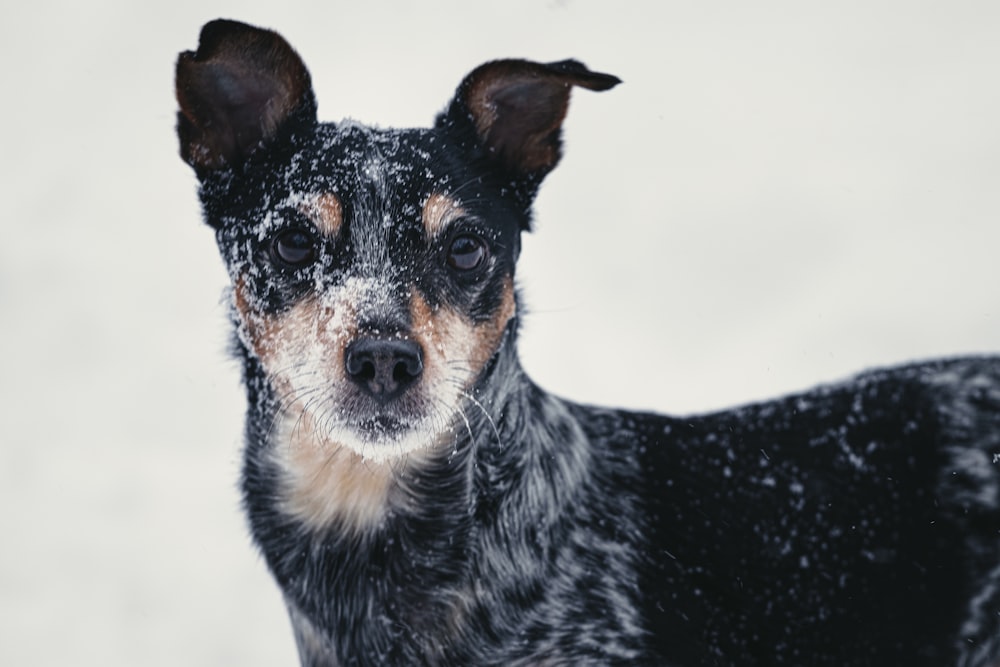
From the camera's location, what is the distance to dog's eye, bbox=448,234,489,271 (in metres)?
3.34

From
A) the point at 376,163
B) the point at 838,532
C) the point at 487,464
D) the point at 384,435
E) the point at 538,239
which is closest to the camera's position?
the point at 384,435

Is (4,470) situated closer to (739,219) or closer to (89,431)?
(89,431)

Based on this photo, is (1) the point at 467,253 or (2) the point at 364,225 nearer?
(2) the point at 364,225

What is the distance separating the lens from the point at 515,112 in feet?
12.0

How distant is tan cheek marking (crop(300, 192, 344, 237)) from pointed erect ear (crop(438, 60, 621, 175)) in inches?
24.7

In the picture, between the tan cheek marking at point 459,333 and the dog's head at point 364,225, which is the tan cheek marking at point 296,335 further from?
the tan cheek marking at point 459,333

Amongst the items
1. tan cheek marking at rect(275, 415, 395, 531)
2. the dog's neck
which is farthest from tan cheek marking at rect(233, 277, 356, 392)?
tan cheek marking at rect(275, 415, 395, 531)

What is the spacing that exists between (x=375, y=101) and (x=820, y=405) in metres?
3.96

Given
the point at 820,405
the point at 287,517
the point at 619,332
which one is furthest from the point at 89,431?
the point at 820,405

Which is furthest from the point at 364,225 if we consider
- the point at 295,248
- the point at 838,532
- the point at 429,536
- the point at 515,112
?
the point at 838,532

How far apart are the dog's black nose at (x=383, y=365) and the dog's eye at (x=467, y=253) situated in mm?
412

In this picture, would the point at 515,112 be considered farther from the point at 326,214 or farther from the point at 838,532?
the point at 838,532

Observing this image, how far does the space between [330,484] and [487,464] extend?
498mm

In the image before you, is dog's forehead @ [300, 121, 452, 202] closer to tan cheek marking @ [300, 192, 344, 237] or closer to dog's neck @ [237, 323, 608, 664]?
tan cheek marking @ [300, 192, 344, 237]
